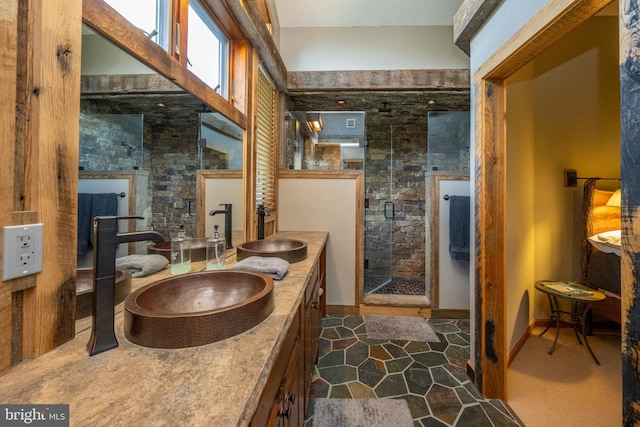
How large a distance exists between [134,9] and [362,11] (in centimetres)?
245

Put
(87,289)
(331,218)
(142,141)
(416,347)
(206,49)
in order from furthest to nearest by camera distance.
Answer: (331,218) → (416,347) → (206,49) → (142,141) → (87,289)

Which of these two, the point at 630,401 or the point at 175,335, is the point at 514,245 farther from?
the point at 175,335

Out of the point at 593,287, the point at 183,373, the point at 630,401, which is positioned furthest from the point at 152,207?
the point at 593,287

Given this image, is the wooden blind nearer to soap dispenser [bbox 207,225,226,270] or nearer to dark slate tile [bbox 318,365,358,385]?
soap dispenser [bbox 207,225,226,270]

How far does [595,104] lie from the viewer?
2.64 m

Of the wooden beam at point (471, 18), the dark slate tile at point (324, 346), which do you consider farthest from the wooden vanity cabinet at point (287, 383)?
the wooden beam at point (471, 18)

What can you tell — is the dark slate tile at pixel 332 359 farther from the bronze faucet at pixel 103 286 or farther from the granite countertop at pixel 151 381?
the bronze faucet at pixel 103 286

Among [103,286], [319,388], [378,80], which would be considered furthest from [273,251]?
[378,80]

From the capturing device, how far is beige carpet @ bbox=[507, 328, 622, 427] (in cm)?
158

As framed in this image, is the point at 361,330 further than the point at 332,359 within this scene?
Yes

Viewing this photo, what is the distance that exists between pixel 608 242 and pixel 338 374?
2.43 meters

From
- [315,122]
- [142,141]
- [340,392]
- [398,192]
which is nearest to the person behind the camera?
[142,141]

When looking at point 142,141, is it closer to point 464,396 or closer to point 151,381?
point 151,381

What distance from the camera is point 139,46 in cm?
98
